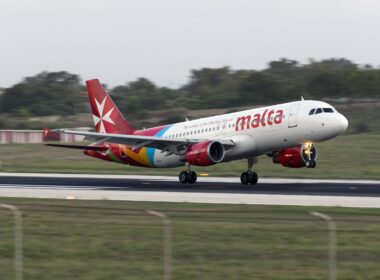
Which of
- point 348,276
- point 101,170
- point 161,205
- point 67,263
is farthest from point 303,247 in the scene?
point 101,170

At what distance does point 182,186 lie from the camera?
39.2 meters

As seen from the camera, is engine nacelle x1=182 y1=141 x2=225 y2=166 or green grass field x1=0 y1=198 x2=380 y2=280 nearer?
green grass field x1=0 y1=198 x2=380 y2=280

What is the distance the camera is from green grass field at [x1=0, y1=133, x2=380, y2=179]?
49.1m

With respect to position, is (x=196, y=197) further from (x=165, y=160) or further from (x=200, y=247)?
(x=200, y=247)

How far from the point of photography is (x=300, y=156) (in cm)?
3803

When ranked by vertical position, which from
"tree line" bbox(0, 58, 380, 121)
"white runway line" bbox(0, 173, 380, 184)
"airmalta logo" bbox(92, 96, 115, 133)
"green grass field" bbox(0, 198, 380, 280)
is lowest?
"green grass field" bbox(0, 198, 380, 280)

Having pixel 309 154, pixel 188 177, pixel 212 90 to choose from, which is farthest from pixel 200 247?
pixel 212 90

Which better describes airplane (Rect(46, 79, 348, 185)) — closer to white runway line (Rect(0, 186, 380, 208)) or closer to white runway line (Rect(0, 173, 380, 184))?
white runway line (Rect(0, 173, 380, 184))

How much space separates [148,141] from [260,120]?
5725 mm

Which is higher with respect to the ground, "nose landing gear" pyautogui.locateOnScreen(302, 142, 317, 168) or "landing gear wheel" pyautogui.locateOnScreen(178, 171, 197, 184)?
"nose landing gear" pyautogui.locateOnScreen(302, 142, 317, 168)

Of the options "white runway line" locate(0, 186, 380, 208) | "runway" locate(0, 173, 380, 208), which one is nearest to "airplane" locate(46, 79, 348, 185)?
"runway" locate(0, 173, 380, 208)

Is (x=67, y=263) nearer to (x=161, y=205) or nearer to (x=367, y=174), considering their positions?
(x=161, y=205)

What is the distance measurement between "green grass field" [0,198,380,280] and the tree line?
8358 centimetres

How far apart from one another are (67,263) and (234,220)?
346cm
